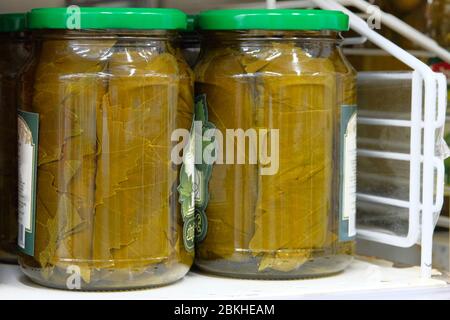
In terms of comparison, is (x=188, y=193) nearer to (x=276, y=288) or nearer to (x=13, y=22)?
(x=276, y=288)

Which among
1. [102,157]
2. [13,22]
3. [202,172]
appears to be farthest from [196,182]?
[13,22]

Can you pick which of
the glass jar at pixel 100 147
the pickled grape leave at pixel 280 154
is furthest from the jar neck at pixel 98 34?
the pickled grape leave at pixel 280 154

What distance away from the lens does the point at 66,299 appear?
3.00 ft

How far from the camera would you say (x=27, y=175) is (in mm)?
975

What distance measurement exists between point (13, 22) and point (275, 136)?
34 cm

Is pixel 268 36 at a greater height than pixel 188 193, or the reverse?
pixel 268 36

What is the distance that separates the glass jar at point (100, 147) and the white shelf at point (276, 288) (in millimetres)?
21

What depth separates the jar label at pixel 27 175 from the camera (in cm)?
96

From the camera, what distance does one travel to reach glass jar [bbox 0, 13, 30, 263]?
3.52 ft

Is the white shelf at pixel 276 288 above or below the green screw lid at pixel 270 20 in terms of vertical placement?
below

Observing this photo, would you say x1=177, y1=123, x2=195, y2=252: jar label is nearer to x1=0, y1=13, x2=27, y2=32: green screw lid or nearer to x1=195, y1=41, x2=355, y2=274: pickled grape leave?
x1=195, y1=41, x2=355, y2=274: pickled grape leave

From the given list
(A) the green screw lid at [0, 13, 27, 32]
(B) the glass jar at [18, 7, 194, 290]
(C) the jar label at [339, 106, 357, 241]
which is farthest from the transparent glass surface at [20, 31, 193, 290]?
(C) the jar label at [339, 106, 357, 241]

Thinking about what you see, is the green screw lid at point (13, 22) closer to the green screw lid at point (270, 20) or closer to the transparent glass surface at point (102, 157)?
the transparent glass surface at point (102, 157)
